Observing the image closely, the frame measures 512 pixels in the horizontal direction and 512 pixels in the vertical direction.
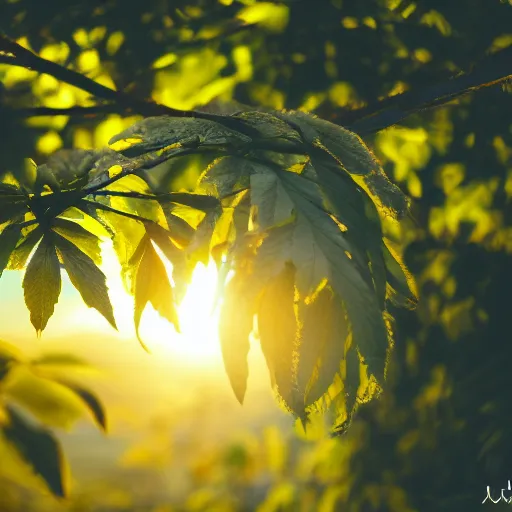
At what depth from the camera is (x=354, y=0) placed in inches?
101

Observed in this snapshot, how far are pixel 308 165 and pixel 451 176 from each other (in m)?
1.48

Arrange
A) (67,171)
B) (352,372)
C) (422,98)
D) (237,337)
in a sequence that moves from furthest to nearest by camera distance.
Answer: (422,98) → (67,171) → (352,372) → (237,337)

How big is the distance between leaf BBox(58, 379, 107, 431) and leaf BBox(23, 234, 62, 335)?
0.13 metres

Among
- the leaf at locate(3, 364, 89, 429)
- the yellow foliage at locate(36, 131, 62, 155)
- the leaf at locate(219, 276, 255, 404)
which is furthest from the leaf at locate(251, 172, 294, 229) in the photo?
the yellow foliage at locate(36, 131, 62, 155)

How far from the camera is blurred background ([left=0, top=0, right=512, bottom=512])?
2471 millimetres

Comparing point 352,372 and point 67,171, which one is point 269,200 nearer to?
point 352,372

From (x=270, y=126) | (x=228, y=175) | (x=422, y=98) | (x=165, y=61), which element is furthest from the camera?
(x=422, y=98)

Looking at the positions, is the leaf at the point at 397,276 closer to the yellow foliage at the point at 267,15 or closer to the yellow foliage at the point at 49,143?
the yellow foliage at the point at 267,15

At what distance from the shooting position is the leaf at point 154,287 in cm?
147

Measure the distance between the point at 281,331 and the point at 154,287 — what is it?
376 millimetres

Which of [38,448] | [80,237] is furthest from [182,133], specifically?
[38,448]

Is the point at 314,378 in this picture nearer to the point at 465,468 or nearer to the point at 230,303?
the point at 230,303

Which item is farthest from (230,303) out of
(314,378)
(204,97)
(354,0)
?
(354,0)

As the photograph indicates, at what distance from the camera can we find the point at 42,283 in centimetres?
140
